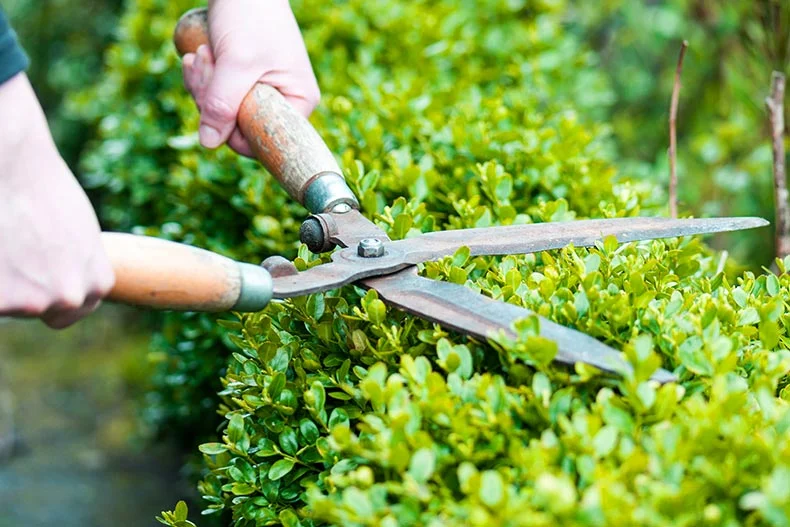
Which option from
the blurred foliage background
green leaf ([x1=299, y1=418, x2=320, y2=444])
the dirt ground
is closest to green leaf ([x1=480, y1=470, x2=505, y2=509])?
green leaf ([x1=299, y1=418, x2=320, y2=444])

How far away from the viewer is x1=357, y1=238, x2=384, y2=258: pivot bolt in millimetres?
1854

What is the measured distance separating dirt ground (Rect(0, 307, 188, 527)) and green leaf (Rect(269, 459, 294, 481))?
8.11 feet

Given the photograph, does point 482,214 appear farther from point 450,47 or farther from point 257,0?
point 450,47

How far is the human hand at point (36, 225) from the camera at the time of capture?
4.61 ft

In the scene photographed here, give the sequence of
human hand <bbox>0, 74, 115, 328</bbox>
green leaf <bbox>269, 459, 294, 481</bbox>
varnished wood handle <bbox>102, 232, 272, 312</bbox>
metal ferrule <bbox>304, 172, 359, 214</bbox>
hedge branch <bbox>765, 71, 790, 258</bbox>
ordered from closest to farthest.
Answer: human hand <bbox>0, 74, 115, 328</bbox> → varnished wood handle <bbox>102, 232, 272, 312</bbox> → green leaf <bbox>269, 459, 294, 481</bbox> → metal ferrule <bbox>304, 172, 359, 214</bbox> → hedge branch <bbox>765, 71, 790, 258</bbox>

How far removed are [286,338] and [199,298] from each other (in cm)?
29

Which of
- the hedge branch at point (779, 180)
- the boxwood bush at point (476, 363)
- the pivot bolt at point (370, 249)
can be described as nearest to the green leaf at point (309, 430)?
the boxwood bush at point (476, 363)

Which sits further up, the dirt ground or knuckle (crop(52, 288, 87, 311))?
knuckle (crop(52, 288, 87, 311))

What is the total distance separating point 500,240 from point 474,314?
1.23 ft

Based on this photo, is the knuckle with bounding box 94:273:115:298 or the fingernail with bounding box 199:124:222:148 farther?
the fingernail with bounding box 199:124:222:148

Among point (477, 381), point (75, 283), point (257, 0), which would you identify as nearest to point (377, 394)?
point (477, 381)

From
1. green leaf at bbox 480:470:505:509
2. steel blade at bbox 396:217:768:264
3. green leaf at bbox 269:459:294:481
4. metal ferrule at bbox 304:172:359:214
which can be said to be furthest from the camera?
metal ferrule at bbox 304:172:359:214

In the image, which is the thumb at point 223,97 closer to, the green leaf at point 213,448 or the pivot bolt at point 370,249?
the pivot bolt at point 370,249

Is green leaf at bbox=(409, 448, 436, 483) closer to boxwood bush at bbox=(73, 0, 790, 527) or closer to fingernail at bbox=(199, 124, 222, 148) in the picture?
boxwood bush at bbox=(73, 0, 790, 527)
